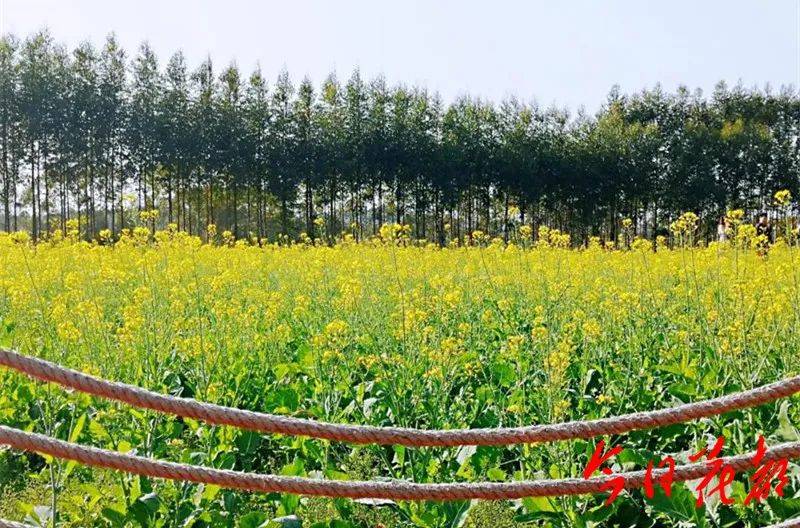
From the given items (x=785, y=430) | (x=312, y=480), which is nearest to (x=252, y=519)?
(x=312, y=480)

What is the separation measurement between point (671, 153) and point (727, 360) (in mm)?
36024

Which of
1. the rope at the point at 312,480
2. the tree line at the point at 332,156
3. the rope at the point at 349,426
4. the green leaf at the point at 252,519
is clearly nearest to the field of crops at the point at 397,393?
the green leaf at the point at 252,519

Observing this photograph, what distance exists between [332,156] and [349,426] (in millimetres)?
30639

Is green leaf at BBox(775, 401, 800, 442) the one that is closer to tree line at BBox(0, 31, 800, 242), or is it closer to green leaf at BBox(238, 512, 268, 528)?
green leaf at BBox(238, 512, 268, 528)

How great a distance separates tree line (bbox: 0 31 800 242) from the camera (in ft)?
95.3

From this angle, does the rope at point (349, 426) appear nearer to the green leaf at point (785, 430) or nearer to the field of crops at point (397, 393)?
the field of crops at point (397, 393)

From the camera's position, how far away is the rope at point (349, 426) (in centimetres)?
121

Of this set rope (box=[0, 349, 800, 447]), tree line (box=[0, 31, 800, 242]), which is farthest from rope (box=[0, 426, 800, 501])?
tree line (box=[0, 31, 800, 242])

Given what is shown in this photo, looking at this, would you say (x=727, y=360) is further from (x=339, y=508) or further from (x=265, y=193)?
(x=265, y=193)

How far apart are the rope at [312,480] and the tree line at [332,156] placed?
2530cm

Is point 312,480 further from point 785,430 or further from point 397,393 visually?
point 785,430

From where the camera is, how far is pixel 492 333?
5.44 meters

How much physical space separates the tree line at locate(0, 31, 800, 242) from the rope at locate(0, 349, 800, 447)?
83.2 ft

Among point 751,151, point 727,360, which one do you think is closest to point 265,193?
point 751,151
